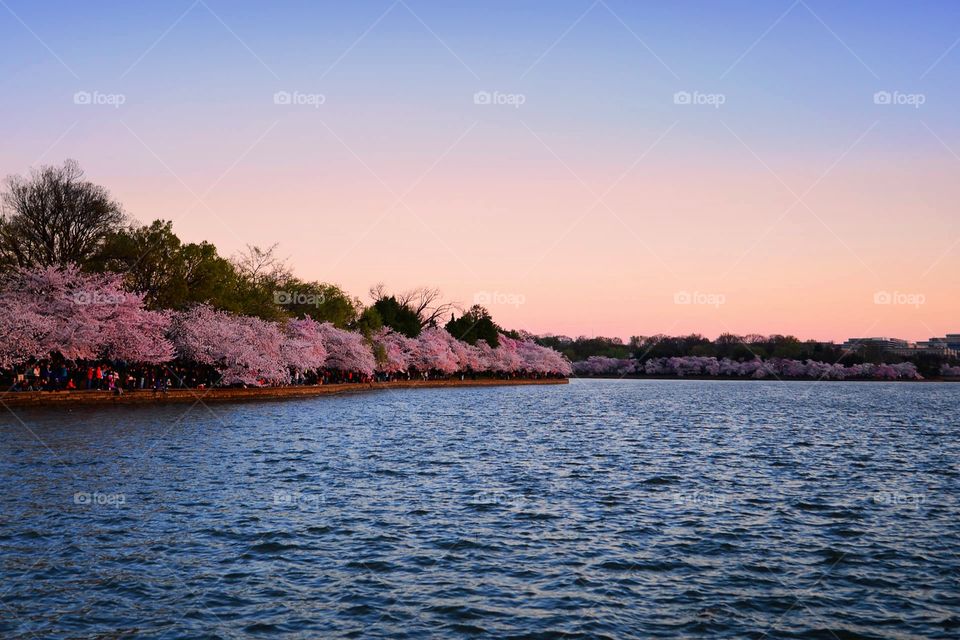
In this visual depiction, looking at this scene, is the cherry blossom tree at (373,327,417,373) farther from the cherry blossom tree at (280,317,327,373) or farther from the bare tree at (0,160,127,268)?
the bare tree at (0,160,127,268)

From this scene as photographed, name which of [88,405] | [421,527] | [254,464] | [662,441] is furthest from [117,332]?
[421,527]

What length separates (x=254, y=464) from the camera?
30.5 meters

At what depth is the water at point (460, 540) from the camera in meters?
13.3

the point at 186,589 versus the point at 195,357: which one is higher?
the point at 195,357

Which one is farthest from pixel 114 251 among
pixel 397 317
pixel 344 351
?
pixel 397 317

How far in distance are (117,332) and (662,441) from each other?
3898 centimetres

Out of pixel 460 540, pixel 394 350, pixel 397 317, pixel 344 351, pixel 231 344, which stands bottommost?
pixel 460 540

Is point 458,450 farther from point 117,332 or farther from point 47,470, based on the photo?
point 117,332

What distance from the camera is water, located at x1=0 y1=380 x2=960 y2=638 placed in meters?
13.3

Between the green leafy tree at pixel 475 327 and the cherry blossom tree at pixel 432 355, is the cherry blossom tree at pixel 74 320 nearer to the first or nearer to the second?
the cherry blossom tree at pixel 432 355

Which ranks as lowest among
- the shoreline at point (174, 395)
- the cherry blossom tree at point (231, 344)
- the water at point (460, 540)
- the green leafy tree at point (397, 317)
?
the water at point (460, 540)

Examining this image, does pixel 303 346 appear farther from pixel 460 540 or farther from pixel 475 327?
pixel 475 327

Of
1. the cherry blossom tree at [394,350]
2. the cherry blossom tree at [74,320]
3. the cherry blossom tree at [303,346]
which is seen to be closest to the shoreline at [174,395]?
the cherry blossom tree at [303,346]

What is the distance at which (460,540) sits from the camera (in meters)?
18.7
